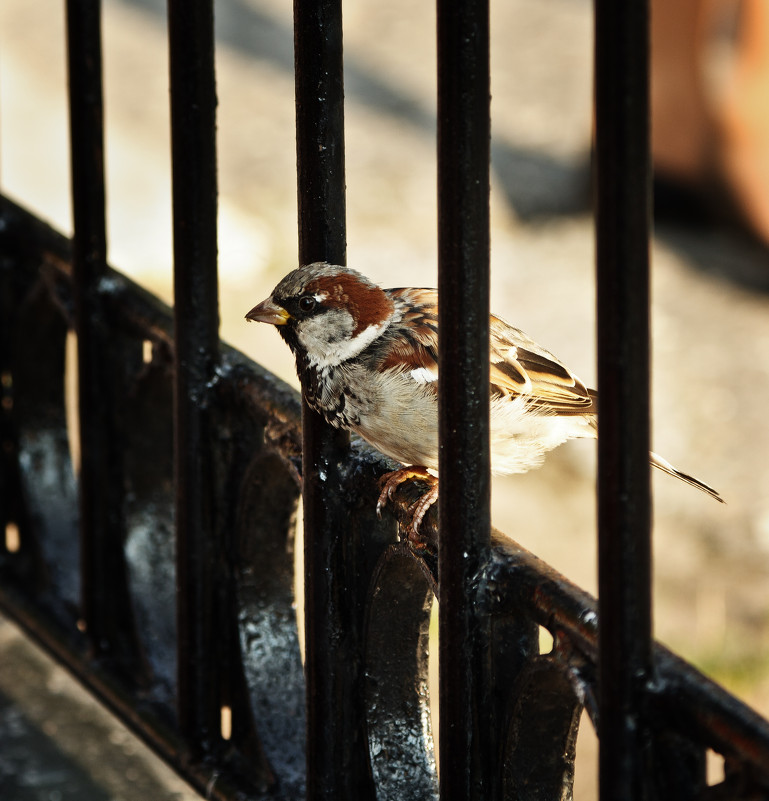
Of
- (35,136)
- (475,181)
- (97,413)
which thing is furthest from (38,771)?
(35,136)

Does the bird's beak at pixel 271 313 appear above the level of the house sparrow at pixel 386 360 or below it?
above

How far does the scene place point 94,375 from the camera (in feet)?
6.51

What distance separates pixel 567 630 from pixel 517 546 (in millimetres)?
133

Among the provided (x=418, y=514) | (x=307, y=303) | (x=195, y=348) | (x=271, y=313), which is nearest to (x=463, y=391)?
(x=418, y=514)

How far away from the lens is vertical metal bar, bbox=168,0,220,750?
5.26 ft

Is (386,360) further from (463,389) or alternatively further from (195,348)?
(463,389)

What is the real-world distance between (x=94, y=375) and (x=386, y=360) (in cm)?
47

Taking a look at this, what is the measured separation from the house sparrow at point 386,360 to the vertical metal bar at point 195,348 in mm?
159

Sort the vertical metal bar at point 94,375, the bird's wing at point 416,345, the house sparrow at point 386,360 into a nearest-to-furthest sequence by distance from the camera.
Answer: the vertical metal bar at point 94,375 < the house sparrow at point 386,360 < the bird's wing at point 416,345

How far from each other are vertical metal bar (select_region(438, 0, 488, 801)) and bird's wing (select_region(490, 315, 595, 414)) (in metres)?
1.06

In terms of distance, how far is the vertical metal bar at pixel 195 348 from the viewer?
5.26 feet

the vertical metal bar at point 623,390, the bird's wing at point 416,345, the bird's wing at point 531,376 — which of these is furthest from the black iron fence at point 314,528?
the bird's wing at point 531,376

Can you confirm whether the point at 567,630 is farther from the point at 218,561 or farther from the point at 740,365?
the point at 740,365

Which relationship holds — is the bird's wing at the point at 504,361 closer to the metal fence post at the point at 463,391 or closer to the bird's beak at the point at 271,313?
the bird's beak at the point at 271,313
